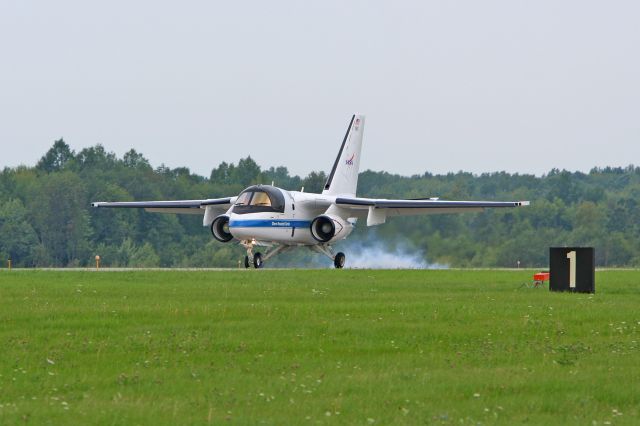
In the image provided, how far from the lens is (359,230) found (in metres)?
68.5

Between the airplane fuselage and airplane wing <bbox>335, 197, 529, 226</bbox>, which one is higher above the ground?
airplane wing <bbox>335, 197, 529, 226</bbox>

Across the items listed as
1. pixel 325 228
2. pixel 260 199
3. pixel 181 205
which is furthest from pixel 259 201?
pixel 181 205

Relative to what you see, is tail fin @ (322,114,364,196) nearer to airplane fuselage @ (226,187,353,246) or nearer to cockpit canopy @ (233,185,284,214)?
airplane fuselage @ (226,187,353,246)

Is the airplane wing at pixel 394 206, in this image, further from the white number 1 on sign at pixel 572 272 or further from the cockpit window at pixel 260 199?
the white number 1 on sign at pixel 572 272

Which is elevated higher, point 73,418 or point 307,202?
point 307,202

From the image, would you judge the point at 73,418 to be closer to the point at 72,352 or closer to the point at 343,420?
the point at 343,420

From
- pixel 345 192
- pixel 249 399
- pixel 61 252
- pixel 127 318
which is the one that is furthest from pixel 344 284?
pixel 61 252

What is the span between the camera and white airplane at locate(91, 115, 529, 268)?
167 ft

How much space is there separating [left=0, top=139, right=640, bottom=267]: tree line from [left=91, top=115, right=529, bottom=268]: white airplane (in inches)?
184

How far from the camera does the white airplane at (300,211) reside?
167 ft

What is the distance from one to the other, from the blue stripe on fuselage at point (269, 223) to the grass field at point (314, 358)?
19.5 m

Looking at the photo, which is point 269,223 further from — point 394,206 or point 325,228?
point 394,206

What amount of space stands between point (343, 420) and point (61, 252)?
331ft

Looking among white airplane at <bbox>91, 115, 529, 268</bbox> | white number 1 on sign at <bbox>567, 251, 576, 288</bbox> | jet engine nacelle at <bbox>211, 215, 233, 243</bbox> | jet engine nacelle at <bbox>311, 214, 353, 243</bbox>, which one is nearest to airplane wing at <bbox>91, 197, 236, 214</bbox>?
white airplane at <bbox>91, 115, 529, 268</bbox>
